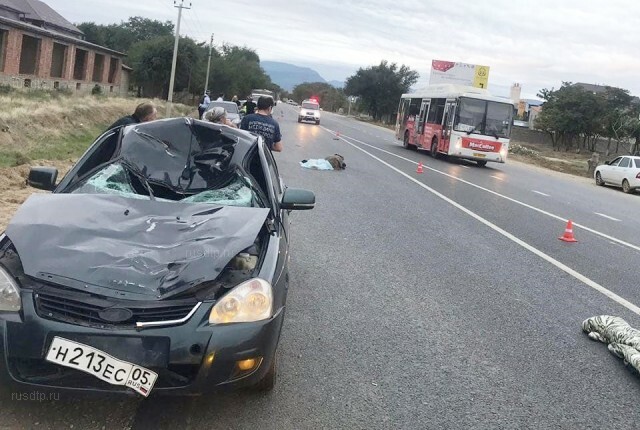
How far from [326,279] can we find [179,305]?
3628 mm

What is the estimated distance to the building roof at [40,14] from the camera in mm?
54925

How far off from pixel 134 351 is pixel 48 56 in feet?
156

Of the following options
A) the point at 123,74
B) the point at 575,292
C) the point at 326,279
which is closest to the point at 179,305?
the point at 326,279

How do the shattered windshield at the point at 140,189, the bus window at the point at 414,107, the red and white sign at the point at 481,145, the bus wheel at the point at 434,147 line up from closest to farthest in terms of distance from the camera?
1. the shattered windshield at the point at 140,189
2. the red and white sign at the point at 481,145
3. the bus wheel at the point at 434,147
4. the bus window at the point at 414,107

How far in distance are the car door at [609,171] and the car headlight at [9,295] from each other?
88.1 ft

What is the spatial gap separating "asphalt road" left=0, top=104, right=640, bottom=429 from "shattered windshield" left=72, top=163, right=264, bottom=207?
1147mm

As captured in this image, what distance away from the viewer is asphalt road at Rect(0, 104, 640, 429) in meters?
3.59

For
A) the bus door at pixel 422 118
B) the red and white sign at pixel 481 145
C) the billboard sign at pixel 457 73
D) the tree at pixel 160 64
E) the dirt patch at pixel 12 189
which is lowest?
the dirt patch at pixel 12 189

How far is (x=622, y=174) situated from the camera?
25250 mm

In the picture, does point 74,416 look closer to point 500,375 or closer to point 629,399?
point 500,375

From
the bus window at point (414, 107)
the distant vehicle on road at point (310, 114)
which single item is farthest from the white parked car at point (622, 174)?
the distant vehicle on road at point (310, 114)

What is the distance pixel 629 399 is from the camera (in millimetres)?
4246

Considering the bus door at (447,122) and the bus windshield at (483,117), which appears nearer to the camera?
the bus windshield at (483,117)

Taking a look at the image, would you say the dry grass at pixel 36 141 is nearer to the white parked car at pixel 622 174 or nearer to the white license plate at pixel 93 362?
the white license plate at pixel 93 362
